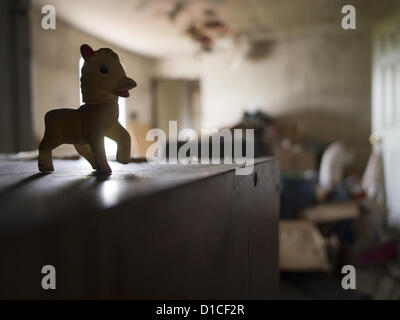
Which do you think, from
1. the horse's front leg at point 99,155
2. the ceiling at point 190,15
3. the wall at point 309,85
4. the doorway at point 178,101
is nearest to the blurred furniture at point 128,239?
the horse's front leg at point 99,155

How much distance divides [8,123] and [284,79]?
3.52 meters

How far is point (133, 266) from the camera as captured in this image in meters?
0.25

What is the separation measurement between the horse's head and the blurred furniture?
185 mm

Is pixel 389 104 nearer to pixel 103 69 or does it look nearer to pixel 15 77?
pixel 15 77

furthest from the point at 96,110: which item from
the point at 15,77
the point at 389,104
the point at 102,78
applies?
the point at 389,104

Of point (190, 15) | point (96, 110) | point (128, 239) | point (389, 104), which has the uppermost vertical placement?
point (190, 15)

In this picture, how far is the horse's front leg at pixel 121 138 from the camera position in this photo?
53 cm

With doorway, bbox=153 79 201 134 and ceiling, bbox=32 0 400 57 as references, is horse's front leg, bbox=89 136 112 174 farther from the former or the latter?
doorway, bbox=153 79 201 134

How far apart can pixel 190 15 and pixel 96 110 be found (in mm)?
3554

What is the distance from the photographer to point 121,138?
54 cm

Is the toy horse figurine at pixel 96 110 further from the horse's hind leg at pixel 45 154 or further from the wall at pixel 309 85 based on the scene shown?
the wall at pixel 309 85

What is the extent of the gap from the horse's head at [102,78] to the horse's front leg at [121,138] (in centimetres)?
5

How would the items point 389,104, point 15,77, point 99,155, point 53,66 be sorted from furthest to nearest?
1. point 53,66
2. point 389,104
3. point 15,77
4. point 99,155

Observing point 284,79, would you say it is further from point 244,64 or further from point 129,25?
point 129,25
